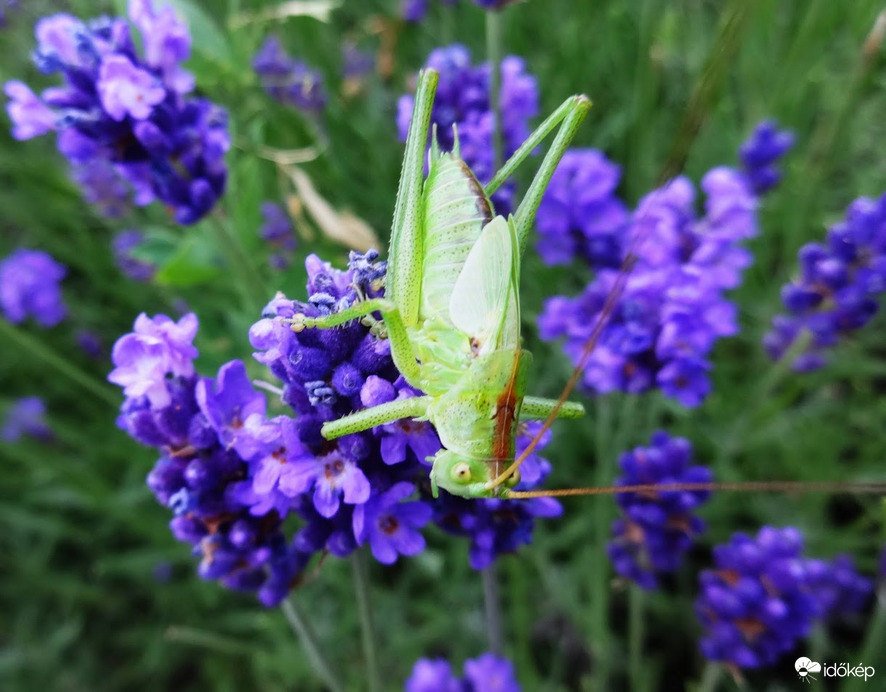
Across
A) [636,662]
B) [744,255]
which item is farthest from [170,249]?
[636,662]

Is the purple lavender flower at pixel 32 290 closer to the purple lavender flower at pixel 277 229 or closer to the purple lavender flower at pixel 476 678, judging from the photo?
the purple lavender flower at pixel 277 229

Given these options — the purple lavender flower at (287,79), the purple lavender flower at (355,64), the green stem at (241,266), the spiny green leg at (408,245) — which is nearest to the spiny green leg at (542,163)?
the spiny green leg at (408,245)

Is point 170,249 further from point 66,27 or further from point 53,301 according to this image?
point 53,301

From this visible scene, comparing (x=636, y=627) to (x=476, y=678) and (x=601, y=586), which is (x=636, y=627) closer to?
(x=601, y=586)

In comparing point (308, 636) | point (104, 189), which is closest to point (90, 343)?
point (104, 189)

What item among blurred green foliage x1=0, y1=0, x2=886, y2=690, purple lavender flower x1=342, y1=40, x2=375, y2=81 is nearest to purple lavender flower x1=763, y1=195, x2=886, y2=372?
blurred green foliage x1=0, y1=0, x2=886, y2=690

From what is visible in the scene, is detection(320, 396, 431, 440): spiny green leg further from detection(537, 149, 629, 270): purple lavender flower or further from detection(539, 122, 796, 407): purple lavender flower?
detection(537, 149, 629, 270): purple lavender flower
